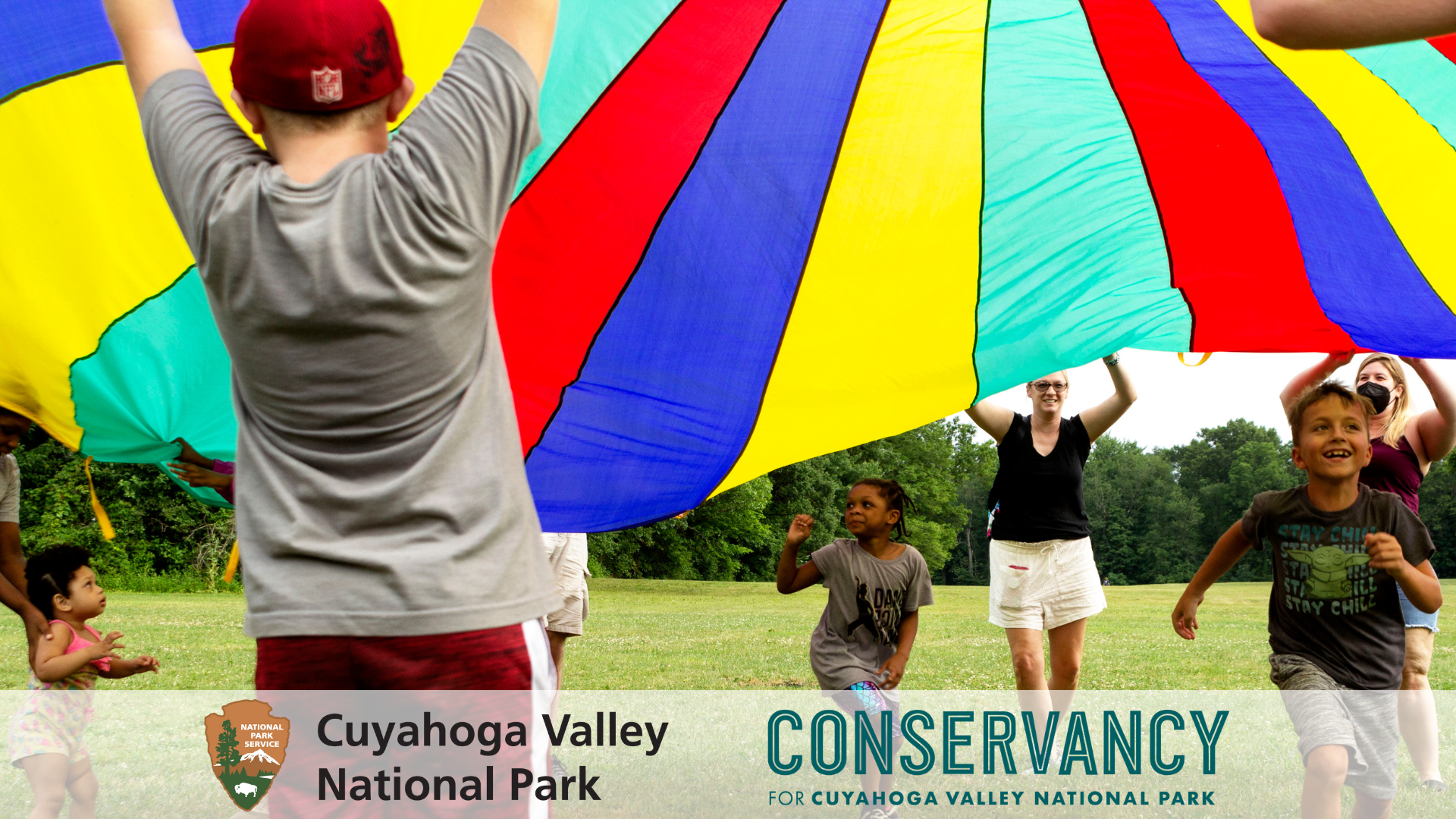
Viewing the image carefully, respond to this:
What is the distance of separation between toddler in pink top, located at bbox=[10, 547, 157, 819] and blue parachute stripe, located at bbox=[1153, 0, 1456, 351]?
11.4ft

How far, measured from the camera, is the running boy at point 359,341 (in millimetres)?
1113

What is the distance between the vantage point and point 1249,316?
109 inches

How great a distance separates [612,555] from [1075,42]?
25723 millimetres

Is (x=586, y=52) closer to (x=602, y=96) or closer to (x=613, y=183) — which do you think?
(x=602, y=96)

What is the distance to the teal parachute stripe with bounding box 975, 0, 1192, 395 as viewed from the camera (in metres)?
2.73

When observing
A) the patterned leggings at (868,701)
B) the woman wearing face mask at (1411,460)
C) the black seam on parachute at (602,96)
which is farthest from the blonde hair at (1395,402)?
the black seam on parachute at (602,96)

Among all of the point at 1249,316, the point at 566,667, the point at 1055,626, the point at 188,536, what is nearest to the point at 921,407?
the point at 1249,316

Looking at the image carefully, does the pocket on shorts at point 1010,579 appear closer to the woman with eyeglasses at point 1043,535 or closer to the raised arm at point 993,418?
the woman with eyeglasses at point 1043,535

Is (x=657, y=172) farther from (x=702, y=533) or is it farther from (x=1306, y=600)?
(x=702, y=533)

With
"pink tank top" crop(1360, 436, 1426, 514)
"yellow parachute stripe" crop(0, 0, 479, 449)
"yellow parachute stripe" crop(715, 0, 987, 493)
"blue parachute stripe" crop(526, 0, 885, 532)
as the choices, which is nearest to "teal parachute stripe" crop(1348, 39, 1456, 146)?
"yellow parachute stripe" crop(715, 0, 987, 493)

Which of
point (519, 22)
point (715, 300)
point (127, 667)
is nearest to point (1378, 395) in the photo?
point (715, 300)

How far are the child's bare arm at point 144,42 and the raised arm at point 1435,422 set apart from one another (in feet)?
12.1

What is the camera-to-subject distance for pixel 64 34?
2295 mm

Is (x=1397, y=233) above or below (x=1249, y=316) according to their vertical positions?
above
